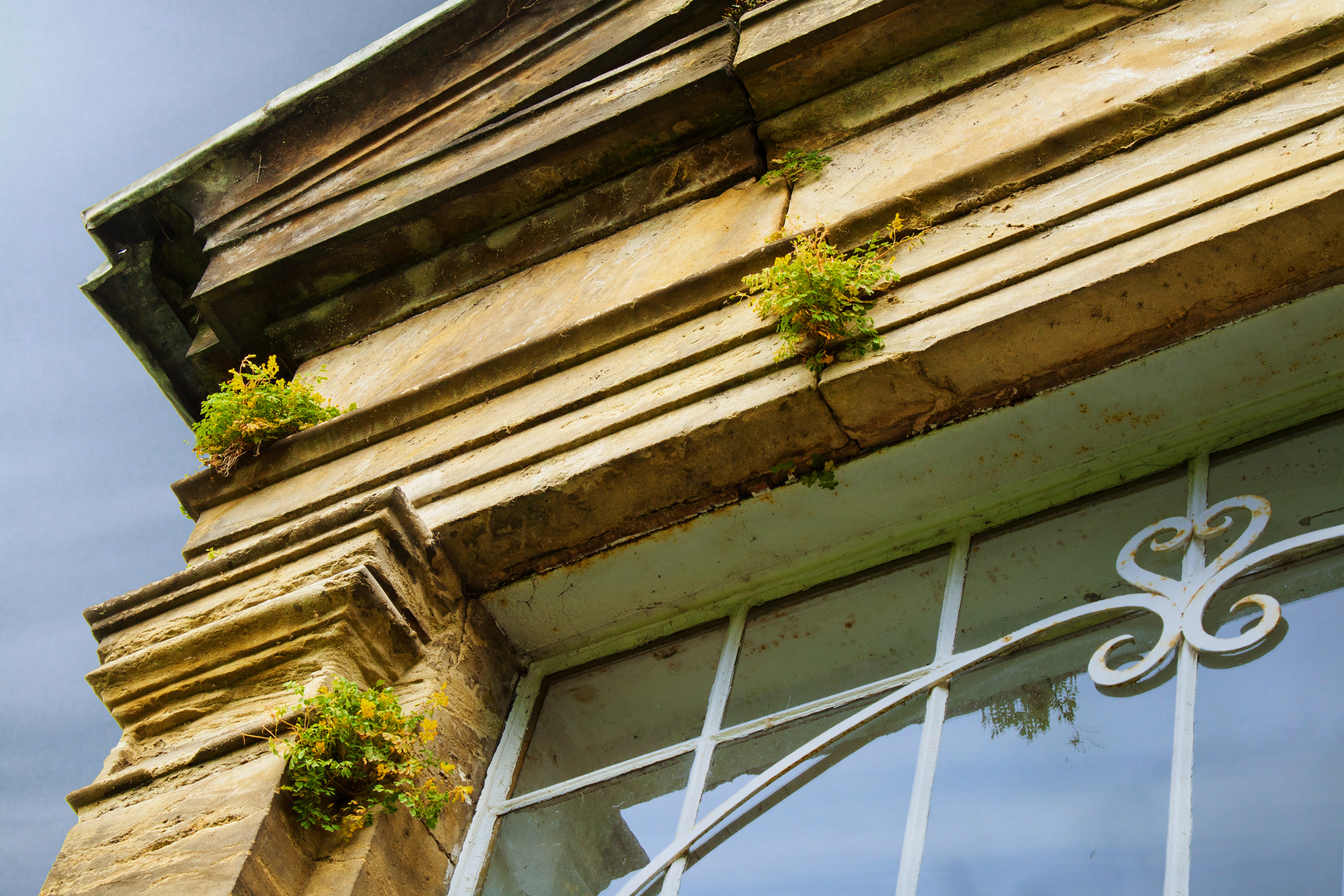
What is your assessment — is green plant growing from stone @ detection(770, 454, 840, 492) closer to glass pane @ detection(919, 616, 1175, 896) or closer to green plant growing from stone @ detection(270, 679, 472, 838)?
glass pane @ detection(919, 616, 1175, 896)

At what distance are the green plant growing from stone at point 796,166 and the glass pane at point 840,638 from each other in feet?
4.29

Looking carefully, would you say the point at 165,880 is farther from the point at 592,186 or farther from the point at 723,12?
the point at 723,12

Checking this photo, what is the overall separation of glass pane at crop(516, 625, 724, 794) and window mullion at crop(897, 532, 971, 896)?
570mm

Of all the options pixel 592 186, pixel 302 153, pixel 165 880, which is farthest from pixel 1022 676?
pixel 302 153

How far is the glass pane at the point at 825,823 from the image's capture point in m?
2.13

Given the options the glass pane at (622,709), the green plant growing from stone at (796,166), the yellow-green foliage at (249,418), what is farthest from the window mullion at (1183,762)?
the yellow-green foliage at (249,418)

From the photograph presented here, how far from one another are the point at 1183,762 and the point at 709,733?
1.02 m

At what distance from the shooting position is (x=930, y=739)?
2242 millimetres

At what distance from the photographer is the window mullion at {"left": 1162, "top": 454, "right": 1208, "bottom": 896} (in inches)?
69.2

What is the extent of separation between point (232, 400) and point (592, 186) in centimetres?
137

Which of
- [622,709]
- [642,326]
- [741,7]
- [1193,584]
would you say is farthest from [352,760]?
[741,7]

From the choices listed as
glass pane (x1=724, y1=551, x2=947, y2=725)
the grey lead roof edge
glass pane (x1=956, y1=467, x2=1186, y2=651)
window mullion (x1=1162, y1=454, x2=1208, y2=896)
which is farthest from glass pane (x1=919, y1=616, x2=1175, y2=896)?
the grey lead roof edge

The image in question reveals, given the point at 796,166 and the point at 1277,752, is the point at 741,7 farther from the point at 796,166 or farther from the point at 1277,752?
the point at 1277,752

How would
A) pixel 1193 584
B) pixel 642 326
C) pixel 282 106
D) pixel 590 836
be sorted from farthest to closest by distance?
pixel 282 106 → pixel 642 326 → pixel 590 836 → pixel 1193 584
